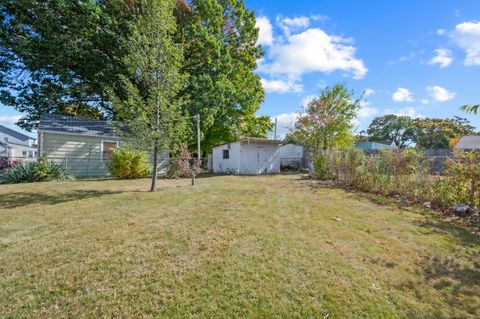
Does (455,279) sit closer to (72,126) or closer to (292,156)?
(72,126)

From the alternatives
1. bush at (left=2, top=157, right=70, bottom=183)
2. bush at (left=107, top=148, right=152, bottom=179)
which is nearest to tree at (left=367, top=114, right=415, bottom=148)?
bush at (left=107, top=148, right=152, bottom=179)

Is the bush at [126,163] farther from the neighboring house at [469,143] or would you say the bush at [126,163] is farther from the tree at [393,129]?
the tree at [393,129]

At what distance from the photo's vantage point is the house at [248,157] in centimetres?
1661

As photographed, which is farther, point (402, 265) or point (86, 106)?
point (86, 106)

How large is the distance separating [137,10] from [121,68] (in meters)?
3.52

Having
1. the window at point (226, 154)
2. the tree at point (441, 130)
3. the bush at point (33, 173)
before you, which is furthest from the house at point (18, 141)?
the tree at point (441, 130)

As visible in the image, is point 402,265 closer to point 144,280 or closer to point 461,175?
point 144,280

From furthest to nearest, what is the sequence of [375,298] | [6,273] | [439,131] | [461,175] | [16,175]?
[439,131] → [16,175] → [461,175] → [6,273] → [375,298]

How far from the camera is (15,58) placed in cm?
1418

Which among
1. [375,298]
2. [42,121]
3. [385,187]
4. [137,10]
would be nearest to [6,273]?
[375,298]

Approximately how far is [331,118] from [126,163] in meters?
14.7

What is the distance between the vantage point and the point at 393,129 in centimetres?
5225

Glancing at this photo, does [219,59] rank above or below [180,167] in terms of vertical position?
above

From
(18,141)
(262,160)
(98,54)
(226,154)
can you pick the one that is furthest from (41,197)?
(18,141)
